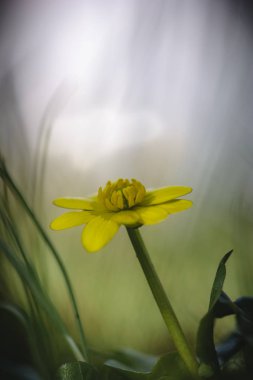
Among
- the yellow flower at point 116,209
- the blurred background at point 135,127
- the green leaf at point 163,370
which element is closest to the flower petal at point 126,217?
the yellow flower at point 116,209

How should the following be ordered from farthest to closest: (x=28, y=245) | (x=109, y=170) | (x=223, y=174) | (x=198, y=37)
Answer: (x=198, y=37) < (x=109, y=170) < (x=223, y=174) < (x=28, y=245)

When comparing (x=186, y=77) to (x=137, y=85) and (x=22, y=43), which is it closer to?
(x=137, y=85)

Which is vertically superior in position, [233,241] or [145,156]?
[145,156]

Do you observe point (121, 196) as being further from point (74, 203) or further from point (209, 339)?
point (209, 339)

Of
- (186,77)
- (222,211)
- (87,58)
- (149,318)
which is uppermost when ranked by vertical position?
(87,58)

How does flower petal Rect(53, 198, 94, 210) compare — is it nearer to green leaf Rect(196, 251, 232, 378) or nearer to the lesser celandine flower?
the lesser celandine flower

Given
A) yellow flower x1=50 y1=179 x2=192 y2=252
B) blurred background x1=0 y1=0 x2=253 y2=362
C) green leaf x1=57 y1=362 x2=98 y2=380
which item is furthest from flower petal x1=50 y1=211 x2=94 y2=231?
blurred background x1=0 y1=0 x2=253 y2=362

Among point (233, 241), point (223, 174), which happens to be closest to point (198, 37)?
point (223, 174)
